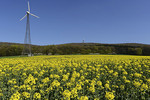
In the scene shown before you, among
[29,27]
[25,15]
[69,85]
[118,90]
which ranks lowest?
[118,90]

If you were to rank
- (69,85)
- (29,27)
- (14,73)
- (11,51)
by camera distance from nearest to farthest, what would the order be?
1. (69,85)
2. (14,73)
3. (29,27)
4. (11,51)

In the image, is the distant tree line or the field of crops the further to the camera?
the distant tree line

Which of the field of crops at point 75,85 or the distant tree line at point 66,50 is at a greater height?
the distant tree line at point 66,50

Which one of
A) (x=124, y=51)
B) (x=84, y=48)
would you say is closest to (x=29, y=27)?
(x=84, y=48)

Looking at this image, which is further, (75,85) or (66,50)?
(66,50)

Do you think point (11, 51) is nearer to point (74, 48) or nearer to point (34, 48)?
point (34, 48)

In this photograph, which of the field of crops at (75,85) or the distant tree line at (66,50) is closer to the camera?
the field of crops at (75,85)

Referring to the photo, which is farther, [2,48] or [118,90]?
[2,48]

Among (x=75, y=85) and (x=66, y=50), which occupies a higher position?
(x=66, y=50)

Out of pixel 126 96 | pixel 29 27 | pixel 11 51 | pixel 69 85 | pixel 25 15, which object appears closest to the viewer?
pixel 126 96

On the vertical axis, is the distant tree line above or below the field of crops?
above

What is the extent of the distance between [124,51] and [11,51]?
53.5 metres

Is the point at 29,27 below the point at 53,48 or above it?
above

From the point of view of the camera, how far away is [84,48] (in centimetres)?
5481
